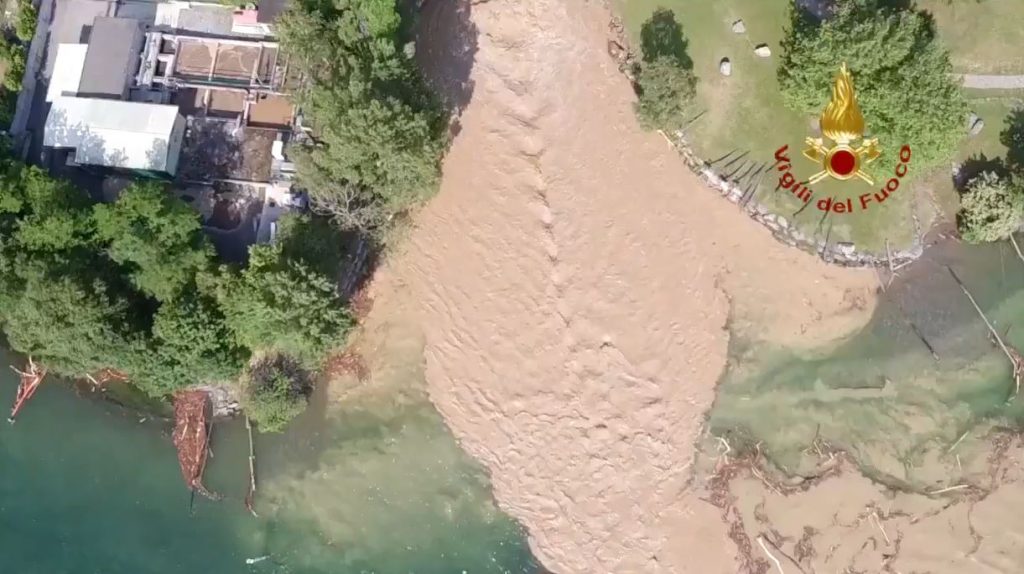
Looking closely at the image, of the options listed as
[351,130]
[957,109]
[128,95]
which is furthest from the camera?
[128,95]

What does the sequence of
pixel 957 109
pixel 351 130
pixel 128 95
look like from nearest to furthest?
1. pixel 351 130
2. pixel 957 109
3. pixel 128 95

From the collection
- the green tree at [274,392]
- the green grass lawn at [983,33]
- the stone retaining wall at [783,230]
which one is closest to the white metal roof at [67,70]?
the green tree at [274,392]

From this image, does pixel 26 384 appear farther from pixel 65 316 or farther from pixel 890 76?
pixel 890 76

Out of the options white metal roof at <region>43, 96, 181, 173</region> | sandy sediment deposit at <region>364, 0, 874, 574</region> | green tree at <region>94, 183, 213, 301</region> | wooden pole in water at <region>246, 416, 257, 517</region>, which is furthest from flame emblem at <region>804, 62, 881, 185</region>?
wooden pole in water at <region>246, 416, 257, 517</region>

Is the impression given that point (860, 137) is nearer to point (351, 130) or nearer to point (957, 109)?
point (957, 109)

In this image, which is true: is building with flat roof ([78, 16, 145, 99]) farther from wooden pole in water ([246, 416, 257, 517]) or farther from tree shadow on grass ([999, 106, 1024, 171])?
tree shadow on grass ([999, 106, 1024, 171])

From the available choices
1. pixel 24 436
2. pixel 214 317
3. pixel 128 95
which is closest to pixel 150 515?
pixel 24 436
